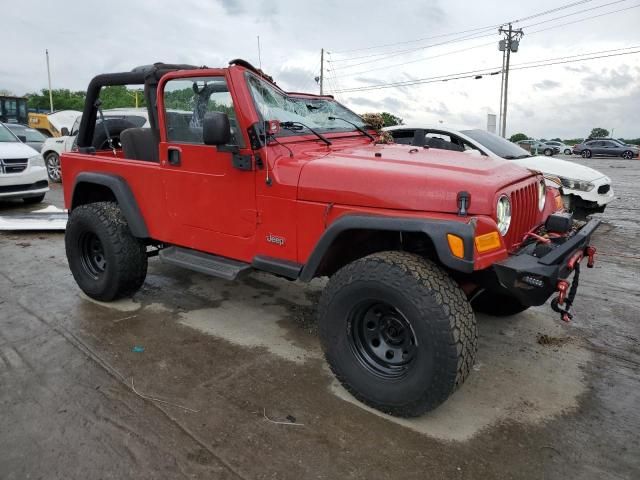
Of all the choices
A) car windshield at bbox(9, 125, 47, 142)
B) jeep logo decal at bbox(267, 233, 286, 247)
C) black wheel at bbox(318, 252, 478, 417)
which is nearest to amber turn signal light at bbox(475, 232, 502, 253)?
black wheel at bbox(318, 252, 478, 417)

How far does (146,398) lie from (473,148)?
5.73 metres

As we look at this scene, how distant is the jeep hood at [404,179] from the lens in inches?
105

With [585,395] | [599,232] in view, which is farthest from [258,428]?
[599,232]

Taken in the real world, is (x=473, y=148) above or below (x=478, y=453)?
above

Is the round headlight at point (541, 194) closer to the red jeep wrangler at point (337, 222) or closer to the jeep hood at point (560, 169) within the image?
the red jeep wrangler at point (337, 222)

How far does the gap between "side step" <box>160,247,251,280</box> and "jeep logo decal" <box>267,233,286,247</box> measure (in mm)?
315

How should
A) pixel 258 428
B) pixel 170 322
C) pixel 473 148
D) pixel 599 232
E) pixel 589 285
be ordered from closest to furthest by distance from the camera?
pixel 258 428
pixel 170 322
pixel 589 285
pixel 473 148
pixel 599 232

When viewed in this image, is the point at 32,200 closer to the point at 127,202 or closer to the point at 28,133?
the point at 127,202

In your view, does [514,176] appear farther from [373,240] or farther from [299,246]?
[299,246]

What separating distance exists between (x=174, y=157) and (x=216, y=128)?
31.3 inches

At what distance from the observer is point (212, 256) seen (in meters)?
3.87

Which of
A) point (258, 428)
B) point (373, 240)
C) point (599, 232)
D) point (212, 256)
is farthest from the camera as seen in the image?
point (599, 232)

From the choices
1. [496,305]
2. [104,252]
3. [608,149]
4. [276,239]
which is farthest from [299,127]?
[608,149]

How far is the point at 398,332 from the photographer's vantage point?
288cm
